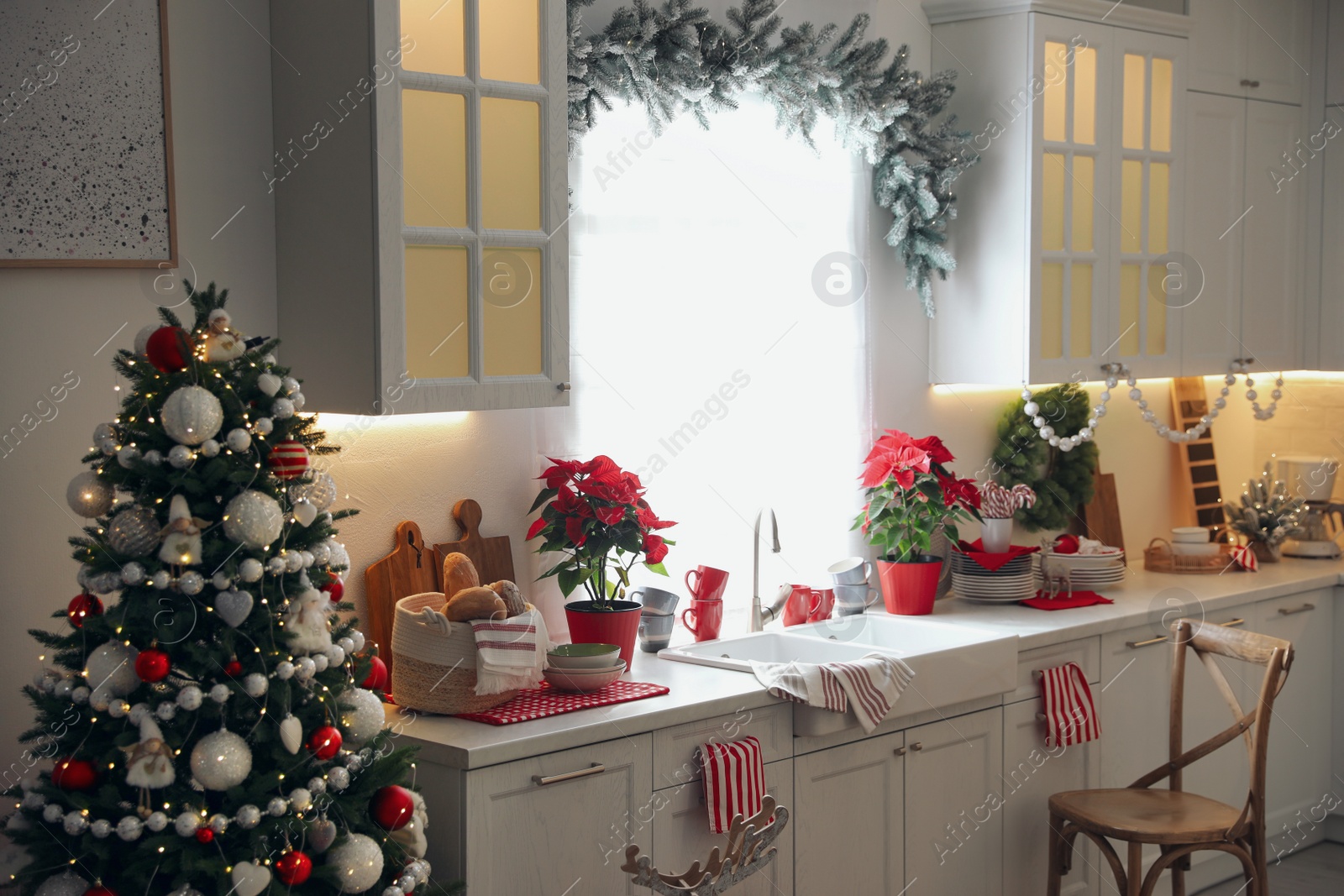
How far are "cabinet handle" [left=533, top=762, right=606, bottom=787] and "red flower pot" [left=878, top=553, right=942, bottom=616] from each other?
1.35m

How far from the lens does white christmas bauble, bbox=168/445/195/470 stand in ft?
6.46

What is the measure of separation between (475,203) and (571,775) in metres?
1.10

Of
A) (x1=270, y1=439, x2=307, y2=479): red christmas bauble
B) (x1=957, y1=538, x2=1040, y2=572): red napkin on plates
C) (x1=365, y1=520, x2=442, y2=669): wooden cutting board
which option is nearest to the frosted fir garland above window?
(x1=957, y1=538, x2=1040, y2=572): red napkin on plates

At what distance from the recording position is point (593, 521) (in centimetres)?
289

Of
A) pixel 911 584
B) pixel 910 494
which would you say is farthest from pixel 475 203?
pixel 911 584

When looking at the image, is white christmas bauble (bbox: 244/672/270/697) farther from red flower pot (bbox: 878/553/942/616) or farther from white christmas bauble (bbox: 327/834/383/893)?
red flower pot (bbox: 878/553/942/616)

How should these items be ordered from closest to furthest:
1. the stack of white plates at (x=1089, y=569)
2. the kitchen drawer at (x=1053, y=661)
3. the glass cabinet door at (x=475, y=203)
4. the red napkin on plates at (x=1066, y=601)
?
the glass cabinet door at (x=475, y=203) < the kitchen drawer at (x=1053, y=661) < the red napkin on plates at (x=1066, y=601) < the stack of white plates at (x=1089, y=569)

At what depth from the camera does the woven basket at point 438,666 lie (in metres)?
2.54

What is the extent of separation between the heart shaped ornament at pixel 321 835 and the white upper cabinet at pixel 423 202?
0.77 m

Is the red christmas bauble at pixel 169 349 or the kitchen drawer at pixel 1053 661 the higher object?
the red christmas bauble at pixel 169 349

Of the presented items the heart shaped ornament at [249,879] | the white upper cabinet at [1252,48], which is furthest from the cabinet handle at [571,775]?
the white upper cabinet at [1252,48]

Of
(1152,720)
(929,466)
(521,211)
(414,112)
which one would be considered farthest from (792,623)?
(414,112)

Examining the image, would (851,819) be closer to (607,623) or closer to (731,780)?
(731,780)

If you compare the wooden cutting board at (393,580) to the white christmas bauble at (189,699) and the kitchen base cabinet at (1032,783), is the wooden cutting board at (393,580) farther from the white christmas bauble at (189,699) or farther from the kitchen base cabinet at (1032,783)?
the kitchen base cabinet at (1032,783)
